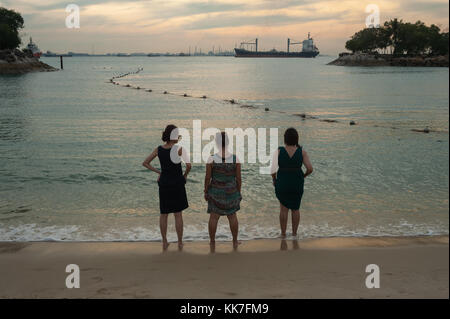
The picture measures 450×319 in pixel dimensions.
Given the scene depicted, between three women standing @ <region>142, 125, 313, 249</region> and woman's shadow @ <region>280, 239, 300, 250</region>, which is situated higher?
three women standing @ <region>142, 125, 313, 249</region>

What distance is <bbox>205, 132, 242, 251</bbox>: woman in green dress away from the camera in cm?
575

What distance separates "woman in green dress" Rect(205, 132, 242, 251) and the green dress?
0.72m

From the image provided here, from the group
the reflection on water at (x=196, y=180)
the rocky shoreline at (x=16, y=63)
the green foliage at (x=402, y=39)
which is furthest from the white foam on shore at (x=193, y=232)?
the green foliage at (x=402, y=39)

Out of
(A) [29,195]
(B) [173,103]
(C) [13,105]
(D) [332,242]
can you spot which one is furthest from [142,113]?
(D) [332,242]

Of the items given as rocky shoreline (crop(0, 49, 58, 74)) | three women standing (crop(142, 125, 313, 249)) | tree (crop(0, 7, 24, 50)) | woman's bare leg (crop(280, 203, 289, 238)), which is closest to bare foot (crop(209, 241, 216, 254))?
three women standing (crop(142, 125, 313, 249))

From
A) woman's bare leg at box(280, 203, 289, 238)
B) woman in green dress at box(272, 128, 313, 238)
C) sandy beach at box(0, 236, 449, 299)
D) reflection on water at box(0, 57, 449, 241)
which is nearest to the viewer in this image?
sandy beach at box(0, 236, 449, 299)

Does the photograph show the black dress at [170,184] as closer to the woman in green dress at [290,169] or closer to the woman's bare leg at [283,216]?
the woman in green dress at [290,169]

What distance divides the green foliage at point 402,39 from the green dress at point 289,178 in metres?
160

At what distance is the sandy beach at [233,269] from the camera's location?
15.3ft

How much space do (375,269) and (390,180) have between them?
6.42m

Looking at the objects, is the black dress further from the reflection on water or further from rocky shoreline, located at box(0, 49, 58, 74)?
rocky shoreline, located at box(0, 49, 58, 74)

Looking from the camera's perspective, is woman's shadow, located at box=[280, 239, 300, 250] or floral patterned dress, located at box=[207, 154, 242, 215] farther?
woman's shadow, located at box=[280, 239, 300, 250]

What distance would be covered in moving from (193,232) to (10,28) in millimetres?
108514

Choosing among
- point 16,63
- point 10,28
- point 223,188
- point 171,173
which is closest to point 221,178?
point 223,188
